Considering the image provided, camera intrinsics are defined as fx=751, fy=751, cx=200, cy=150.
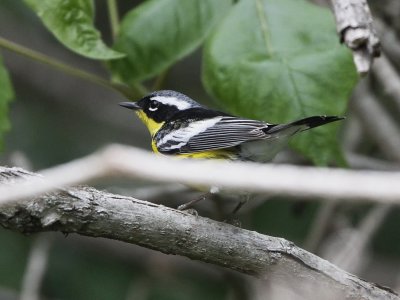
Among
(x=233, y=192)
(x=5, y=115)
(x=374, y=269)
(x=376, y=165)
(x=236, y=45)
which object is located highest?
(x=236, y=45)

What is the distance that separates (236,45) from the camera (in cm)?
351

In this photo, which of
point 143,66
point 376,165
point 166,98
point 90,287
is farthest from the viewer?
point 90,287

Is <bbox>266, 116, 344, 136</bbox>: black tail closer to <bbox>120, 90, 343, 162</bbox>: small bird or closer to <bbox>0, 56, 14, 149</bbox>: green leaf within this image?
<bbox>120, 90, 343, 162</bbox>: small bird

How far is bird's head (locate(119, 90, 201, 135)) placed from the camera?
4355mm

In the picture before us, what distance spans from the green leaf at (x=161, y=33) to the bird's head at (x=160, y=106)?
0.46m

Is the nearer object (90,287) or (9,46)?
(9,46)

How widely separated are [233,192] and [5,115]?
1.15 m

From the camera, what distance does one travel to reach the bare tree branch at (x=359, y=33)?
2.37 metres

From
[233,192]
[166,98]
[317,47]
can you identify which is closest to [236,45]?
[317,47]

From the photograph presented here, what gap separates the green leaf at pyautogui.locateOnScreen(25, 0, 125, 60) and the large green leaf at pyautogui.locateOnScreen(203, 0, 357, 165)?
0.49m

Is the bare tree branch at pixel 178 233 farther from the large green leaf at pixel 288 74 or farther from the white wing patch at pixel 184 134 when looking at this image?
the white wing patch at pixel 184 134

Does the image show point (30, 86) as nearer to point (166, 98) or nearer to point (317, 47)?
point (166, 98)

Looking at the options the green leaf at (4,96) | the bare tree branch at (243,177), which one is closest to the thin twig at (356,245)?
the green leaf at (4,96)

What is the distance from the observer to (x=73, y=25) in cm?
342
